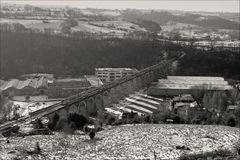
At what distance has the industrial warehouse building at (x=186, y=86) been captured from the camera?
3375 cm

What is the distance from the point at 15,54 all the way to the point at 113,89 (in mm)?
18128

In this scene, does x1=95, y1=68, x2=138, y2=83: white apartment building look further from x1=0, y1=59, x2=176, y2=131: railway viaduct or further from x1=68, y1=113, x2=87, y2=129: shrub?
x1=68, y1=113, x2=87, y2=129: shrub

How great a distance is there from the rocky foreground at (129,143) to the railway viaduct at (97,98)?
2981 mm

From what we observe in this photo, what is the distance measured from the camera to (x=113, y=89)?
31734 mm

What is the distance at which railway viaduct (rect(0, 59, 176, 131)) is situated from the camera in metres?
24.6

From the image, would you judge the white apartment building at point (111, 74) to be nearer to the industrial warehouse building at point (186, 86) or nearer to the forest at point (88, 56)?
the forest at point (88, 56)

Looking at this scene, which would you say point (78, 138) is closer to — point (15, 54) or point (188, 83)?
point (188, 83)

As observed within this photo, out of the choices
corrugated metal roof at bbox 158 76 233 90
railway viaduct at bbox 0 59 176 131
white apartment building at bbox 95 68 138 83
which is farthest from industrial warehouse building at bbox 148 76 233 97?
white apartment building at bbox 95 68 138 83

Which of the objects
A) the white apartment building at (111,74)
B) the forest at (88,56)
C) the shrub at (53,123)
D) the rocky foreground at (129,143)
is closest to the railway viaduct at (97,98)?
the shrub at (53,123)

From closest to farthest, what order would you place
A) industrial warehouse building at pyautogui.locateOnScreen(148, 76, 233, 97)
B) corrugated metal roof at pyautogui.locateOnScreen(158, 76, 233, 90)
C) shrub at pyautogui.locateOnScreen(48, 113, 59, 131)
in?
1. shrub at pyautogui.locateOnScreen(48, 113, 59, 131)
2. industrial warehouse building at pyautogui.locateOnScreen(148, 76, 233, 97)
3. corrugated metal roof at pyautogui.locateOnScreen(158, 76, 233, 90)

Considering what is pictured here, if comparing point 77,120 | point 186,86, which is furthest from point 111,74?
point 77,120

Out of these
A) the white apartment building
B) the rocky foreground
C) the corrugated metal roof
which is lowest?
the rocky foreground

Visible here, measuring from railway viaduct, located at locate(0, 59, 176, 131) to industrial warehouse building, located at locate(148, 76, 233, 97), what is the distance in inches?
66.4

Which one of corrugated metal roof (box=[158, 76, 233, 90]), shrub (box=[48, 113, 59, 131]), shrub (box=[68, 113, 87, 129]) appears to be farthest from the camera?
corrugated metal roof (box=[158, 76, 233, 90])
